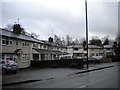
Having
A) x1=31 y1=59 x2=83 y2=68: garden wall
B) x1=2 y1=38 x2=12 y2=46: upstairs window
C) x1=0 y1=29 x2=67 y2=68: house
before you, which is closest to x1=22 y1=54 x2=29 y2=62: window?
x1=0 y1=29 x2=67 y2=68: house

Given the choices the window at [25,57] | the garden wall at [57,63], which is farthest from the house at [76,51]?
the window at [25,57]

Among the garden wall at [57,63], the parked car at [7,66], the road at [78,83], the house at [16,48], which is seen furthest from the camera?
the garden wall at [57,63]

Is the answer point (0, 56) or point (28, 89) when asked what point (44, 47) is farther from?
point (28, 89)

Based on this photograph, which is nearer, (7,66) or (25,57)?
(7,66)

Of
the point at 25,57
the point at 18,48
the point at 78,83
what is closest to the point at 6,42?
the point at 18,48

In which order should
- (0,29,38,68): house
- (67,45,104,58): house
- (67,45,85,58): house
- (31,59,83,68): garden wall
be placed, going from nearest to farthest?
1. (0,29,38,68): house
2. (31,59,83,68): garden wall
3. (67,45,85,58): house
4. (67,45,104,58): house

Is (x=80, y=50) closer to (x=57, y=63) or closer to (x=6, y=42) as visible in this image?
(x=57, y=63)

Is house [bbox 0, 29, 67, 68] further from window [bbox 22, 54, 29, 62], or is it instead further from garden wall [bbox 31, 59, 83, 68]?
garden wall [bbox 31, 59, 83, 68]

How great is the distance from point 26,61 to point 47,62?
412 centimetres

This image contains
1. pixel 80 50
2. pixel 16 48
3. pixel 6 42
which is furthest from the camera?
pixel 80 50

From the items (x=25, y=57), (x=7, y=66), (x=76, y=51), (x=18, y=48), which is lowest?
(x=76, y=51)

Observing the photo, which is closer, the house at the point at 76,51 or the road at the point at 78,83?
the road at the point at 78,83

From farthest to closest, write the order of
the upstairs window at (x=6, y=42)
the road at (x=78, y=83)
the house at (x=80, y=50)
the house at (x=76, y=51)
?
the house at (x=80, y=50) → the house at (x=76, y=51) → the upstairs window at (x=6, y=42) → the road at (x=78, y=83)

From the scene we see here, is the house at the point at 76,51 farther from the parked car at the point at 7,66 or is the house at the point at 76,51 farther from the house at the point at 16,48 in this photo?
the parked car at the point at 7,66
